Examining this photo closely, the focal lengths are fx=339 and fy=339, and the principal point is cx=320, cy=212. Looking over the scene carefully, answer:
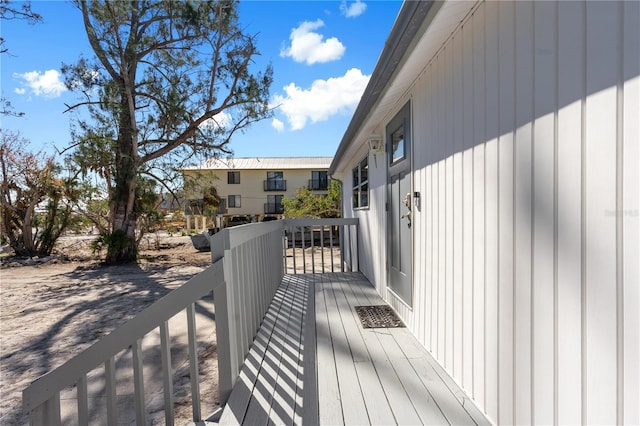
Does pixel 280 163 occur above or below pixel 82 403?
above

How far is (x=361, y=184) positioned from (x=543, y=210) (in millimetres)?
4485

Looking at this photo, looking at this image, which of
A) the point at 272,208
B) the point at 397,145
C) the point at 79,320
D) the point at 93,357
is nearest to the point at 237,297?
the point at 93,357

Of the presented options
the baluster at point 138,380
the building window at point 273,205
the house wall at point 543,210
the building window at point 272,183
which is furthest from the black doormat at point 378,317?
the building window at point 272,183

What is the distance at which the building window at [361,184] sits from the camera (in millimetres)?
5271

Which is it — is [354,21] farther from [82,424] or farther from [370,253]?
[82,424]

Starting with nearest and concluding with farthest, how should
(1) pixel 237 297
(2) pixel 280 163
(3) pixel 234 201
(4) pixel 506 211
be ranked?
(4) pixel 506 211 → (1) pixel 237 297 → (3) pixel 234 201 → (2) pixel 280 163

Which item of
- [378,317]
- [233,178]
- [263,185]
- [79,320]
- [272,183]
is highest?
[233,178]

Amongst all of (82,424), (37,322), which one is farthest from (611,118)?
(37,322)

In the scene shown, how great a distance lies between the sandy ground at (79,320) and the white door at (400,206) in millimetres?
1851

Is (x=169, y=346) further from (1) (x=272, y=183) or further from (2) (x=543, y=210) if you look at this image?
(1) (x=272, y=183)

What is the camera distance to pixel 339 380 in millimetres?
2047

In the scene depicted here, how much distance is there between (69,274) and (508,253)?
10.4 m

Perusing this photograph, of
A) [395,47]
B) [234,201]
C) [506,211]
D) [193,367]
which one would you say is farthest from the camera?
[234,201]

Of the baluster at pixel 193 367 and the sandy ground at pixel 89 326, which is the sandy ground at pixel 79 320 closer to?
the sandy ground at pixel 89 326
